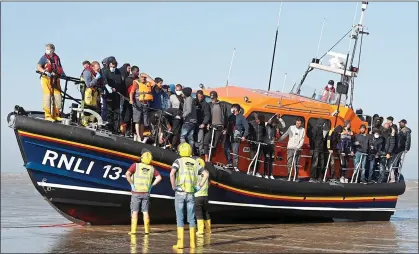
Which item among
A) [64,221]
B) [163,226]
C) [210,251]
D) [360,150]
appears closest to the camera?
[210,251]

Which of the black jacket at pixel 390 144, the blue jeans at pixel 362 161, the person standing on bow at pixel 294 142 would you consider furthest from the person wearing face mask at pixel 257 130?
the black jacket at pixel 390 144

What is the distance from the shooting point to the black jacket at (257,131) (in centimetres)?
1259

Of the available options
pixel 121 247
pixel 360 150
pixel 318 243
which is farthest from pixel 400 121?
pixel 121 247

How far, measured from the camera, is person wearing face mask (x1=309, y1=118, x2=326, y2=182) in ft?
44.0

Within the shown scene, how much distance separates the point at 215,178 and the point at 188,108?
1.28 metres

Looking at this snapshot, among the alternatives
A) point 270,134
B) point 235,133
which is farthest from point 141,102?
point 270,134

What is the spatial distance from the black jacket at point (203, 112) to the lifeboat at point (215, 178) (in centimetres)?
83

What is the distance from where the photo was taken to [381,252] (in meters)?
8.91

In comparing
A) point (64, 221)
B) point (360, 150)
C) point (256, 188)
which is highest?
point (360, 150)

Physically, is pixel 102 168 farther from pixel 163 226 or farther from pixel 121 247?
pixel 121 247

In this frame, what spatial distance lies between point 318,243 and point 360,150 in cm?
479

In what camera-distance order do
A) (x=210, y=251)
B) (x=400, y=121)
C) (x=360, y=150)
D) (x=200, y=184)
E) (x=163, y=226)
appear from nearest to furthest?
1. (x=210, y=251)
2. (x=200, y=184)
3. (x=163, y=226)
4. (x=360, y=150)
5. (x=400, y=121)

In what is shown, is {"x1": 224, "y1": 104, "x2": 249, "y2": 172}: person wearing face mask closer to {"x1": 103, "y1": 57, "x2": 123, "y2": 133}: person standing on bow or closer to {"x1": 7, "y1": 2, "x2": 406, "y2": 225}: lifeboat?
{"x1": 7, "y1": 2, "x2": 406, "y2": 225}: lifeboat

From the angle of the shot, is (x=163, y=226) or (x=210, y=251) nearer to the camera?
(x=210, y=251)
